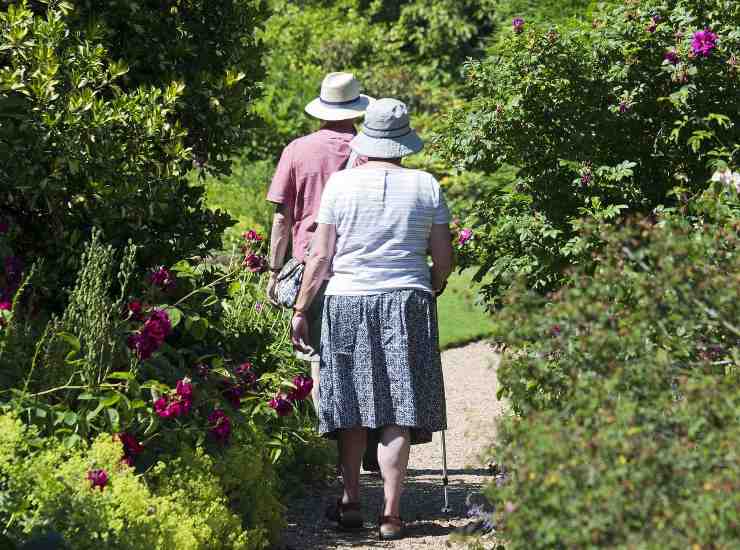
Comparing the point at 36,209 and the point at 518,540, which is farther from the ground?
the point at 36,209

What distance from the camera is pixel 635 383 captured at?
2.91 m

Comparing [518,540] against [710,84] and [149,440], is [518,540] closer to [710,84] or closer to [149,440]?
[149,440]

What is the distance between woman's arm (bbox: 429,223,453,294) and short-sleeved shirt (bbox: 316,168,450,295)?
1.5 inches

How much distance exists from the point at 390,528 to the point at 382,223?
1.18 m

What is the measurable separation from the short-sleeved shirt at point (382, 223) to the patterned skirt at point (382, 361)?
7cm

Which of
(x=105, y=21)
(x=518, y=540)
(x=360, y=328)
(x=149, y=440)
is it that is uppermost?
(x=105, y=21)

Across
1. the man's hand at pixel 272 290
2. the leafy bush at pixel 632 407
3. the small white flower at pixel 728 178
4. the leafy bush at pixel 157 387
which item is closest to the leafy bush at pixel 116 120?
the leafy bush at pixel 157 387

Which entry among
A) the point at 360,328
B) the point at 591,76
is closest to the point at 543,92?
the point at 591,76

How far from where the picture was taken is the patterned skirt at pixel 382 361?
4.45 meters

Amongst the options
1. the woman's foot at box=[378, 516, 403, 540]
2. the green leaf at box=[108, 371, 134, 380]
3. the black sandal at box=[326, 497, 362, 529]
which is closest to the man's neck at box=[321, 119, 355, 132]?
the black sandal at box=[326, 497, 362, 529]

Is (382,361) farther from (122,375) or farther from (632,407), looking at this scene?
(632,407)

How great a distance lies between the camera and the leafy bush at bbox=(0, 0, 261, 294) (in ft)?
13.8

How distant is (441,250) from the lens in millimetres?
4539

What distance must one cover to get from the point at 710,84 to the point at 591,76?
53 centimetres
